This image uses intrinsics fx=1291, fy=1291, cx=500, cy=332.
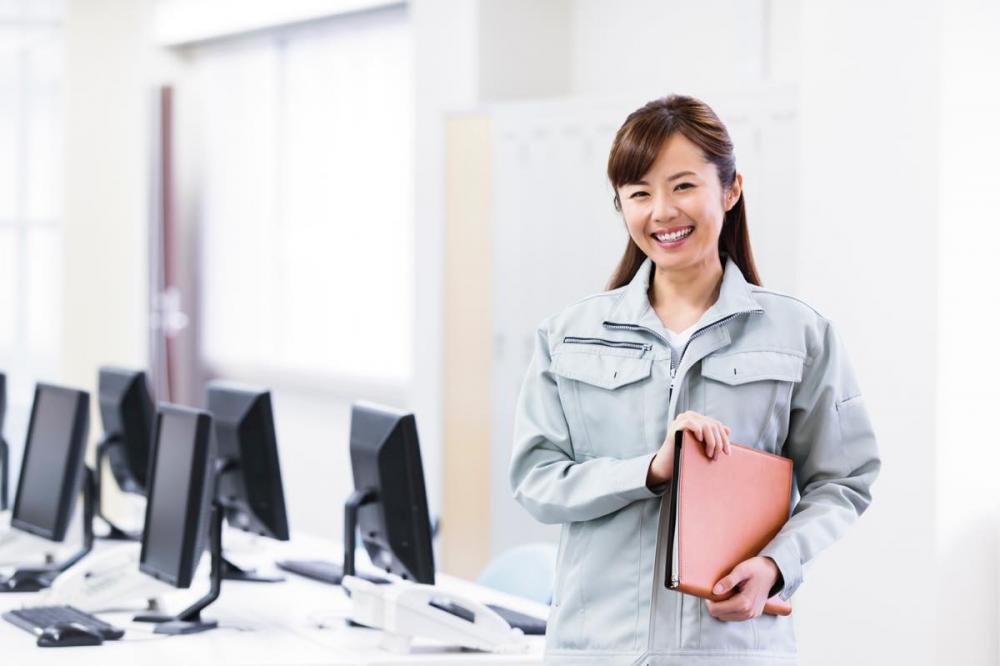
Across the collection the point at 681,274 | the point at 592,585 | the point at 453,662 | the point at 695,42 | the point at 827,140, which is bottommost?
the point at 453,662

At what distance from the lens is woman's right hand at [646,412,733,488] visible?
66.2 inches

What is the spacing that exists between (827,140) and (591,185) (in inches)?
43.7

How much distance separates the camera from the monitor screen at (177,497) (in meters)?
2.71

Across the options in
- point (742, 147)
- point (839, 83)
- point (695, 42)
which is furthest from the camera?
point (695, 42)

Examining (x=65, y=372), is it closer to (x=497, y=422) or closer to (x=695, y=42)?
(x=497, y=422)

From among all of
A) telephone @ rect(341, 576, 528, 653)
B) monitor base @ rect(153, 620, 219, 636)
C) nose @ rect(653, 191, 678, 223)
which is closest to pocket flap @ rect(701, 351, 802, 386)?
nose @ rect(653, 191, 678, 223)

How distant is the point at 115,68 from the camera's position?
23.0 feet

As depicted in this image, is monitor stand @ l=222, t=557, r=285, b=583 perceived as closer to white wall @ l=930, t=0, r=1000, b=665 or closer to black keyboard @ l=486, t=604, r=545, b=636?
black keyboard @ l=486, t=604, r=545, b=636

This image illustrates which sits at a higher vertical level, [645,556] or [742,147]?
[742,147]

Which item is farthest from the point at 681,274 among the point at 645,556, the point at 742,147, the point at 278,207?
the point at 278,207

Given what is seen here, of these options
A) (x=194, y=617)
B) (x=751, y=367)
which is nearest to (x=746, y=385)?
(x=751, y=367)

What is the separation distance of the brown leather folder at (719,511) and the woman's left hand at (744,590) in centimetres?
1

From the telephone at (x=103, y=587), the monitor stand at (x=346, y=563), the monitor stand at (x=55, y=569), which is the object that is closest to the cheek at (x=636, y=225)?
the monitor stand at (x=346, y=563)

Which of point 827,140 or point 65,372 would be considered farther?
point 65,372
